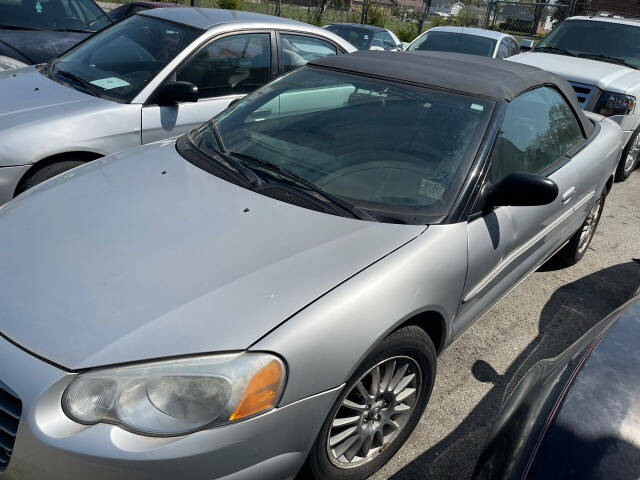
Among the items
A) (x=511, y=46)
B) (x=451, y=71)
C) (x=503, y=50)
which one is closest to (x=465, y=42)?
(x=503, y=50)

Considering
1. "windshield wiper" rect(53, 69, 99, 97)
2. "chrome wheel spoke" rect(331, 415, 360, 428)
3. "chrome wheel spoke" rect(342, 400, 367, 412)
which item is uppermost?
"windshield wiper" rect(53, 69, 99, 97)

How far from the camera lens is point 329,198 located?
7.45 feet

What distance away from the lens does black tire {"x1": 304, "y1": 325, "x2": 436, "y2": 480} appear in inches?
72.6

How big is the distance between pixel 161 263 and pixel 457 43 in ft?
25.6

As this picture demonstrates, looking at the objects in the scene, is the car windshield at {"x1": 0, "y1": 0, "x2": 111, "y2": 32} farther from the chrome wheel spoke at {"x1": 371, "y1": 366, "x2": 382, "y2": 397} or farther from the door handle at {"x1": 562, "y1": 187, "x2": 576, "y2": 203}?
the chrome wheel spoke at {"x1": 371, "y1": 366, "x2": 382, "y2": 397}

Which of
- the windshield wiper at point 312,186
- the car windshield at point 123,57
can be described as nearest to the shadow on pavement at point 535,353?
the windshield wiper at point 312,186

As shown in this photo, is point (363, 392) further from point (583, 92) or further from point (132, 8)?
point (132, 8)

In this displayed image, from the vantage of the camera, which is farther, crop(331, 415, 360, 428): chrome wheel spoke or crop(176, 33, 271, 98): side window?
crop(176, 33, 271, 98): side window

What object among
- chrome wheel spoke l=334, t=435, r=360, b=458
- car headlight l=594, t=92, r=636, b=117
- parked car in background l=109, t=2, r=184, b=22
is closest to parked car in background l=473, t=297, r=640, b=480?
chrome wheel spoke l=334, t=435, r=360, b=458

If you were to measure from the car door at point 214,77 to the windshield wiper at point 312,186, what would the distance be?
149cm

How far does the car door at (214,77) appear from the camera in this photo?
3.90m

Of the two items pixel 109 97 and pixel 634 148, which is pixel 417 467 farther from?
pixel 634 148

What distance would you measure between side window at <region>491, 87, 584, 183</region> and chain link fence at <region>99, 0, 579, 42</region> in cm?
1068

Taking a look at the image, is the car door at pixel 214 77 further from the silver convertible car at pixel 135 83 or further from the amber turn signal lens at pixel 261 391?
the amber turn signal lens at pixel 261 391
